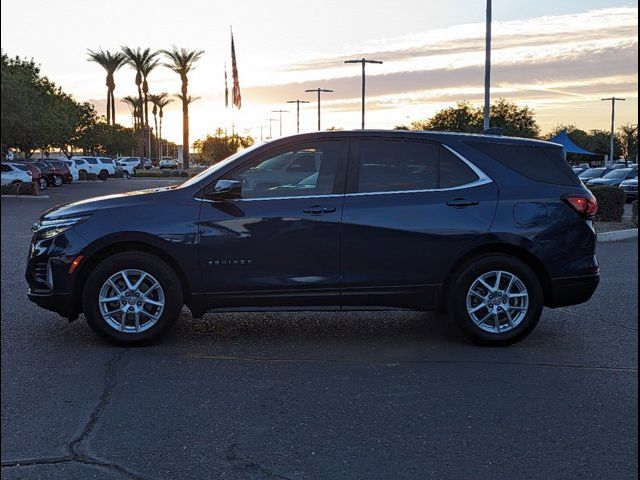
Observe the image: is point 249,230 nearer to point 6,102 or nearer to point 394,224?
point 394,224

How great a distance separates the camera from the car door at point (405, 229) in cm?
636

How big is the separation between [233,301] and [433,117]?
78543 millimetres

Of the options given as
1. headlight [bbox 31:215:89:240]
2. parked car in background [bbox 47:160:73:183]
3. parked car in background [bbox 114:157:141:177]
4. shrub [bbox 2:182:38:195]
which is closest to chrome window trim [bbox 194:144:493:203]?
headlight [bbox 31:215:89:240]

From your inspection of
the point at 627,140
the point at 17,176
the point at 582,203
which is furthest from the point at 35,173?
the point at 627,140

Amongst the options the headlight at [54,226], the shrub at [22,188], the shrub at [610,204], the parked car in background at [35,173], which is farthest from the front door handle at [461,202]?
the parked car in background at [35,173]

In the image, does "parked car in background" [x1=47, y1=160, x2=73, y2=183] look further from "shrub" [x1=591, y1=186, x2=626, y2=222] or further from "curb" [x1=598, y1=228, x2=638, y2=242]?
"curb" [x1=598, y1=228, x2=638, y2=242]

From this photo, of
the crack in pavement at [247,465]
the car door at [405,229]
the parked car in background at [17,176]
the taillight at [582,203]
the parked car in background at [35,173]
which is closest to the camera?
the crack in pavement at [247,465]

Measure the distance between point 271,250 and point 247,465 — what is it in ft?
8.52

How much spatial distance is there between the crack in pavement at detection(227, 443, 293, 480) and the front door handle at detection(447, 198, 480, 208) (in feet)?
10.0

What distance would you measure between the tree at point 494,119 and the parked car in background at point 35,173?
92.5 feet

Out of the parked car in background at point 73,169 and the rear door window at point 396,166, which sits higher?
the rear door window at point 396,166

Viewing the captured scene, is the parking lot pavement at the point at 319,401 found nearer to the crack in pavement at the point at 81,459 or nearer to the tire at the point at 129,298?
the crack in pavement at the point at 81,459

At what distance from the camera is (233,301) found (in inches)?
251

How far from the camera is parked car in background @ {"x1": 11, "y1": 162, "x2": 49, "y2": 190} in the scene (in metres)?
36.3
